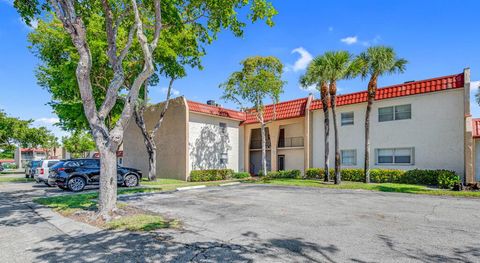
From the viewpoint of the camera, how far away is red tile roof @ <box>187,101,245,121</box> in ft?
71.1

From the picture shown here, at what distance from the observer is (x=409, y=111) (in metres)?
18.0

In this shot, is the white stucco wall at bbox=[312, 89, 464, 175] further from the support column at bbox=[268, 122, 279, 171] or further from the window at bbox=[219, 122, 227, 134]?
the window at bbox=[219, 122, 227, 134]

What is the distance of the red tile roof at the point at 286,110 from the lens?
76.8ft

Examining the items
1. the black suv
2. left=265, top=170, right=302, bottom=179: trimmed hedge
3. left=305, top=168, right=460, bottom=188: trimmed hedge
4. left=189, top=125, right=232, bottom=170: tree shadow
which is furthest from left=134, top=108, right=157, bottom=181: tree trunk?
left=305, top=168, right=460, bottom=188: trimmed hedge

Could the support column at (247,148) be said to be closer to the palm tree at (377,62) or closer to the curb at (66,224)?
the palm tree at (377,62)

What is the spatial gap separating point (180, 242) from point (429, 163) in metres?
17.2

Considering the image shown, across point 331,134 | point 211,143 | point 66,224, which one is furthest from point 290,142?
point 66,224

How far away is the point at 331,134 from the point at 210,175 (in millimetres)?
9952

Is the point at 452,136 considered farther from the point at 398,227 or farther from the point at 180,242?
the point at 180,242

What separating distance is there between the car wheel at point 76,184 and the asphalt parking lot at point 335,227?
573 cm

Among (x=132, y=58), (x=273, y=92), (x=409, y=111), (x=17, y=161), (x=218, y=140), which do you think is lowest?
(x=17, y=161)

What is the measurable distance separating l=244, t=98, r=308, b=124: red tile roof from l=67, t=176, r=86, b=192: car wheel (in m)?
15.3

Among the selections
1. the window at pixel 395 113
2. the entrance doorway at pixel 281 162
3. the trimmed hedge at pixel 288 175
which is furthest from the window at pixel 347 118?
the entrance doorway at pixel 281 162

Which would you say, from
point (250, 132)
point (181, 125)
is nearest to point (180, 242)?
point (181, 125)
